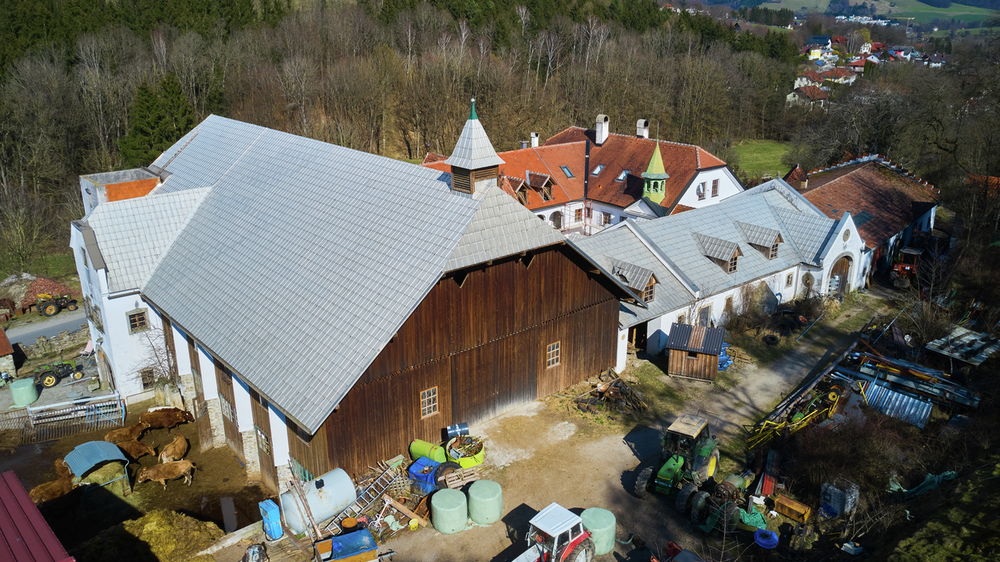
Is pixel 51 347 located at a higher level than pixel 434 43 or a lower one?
lower

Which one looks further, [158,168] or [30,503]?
[158,168]

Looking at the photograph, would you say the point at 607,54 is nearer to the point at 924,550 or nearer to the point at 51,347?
the point at 51,347

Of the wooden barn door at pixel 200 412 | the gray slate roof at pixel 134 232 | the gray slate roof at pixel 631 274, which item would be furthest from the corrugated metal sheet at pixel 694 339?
the gray slate roof at pixel 134 232

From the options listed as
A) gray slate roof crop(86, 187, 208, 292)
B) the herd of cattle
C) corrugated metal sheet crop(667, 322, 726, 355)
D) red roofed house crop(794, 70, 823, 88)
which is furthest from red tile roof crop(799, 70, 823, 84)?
the herd of cattle

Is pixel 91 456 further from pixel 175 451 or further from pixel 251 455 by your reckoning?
pixel 251 455

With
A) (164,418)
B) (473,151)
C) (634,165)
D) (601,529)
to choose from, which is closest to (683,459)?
(601,529)

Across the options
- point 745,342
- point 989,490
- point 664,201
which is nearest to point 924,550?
point 989,490
